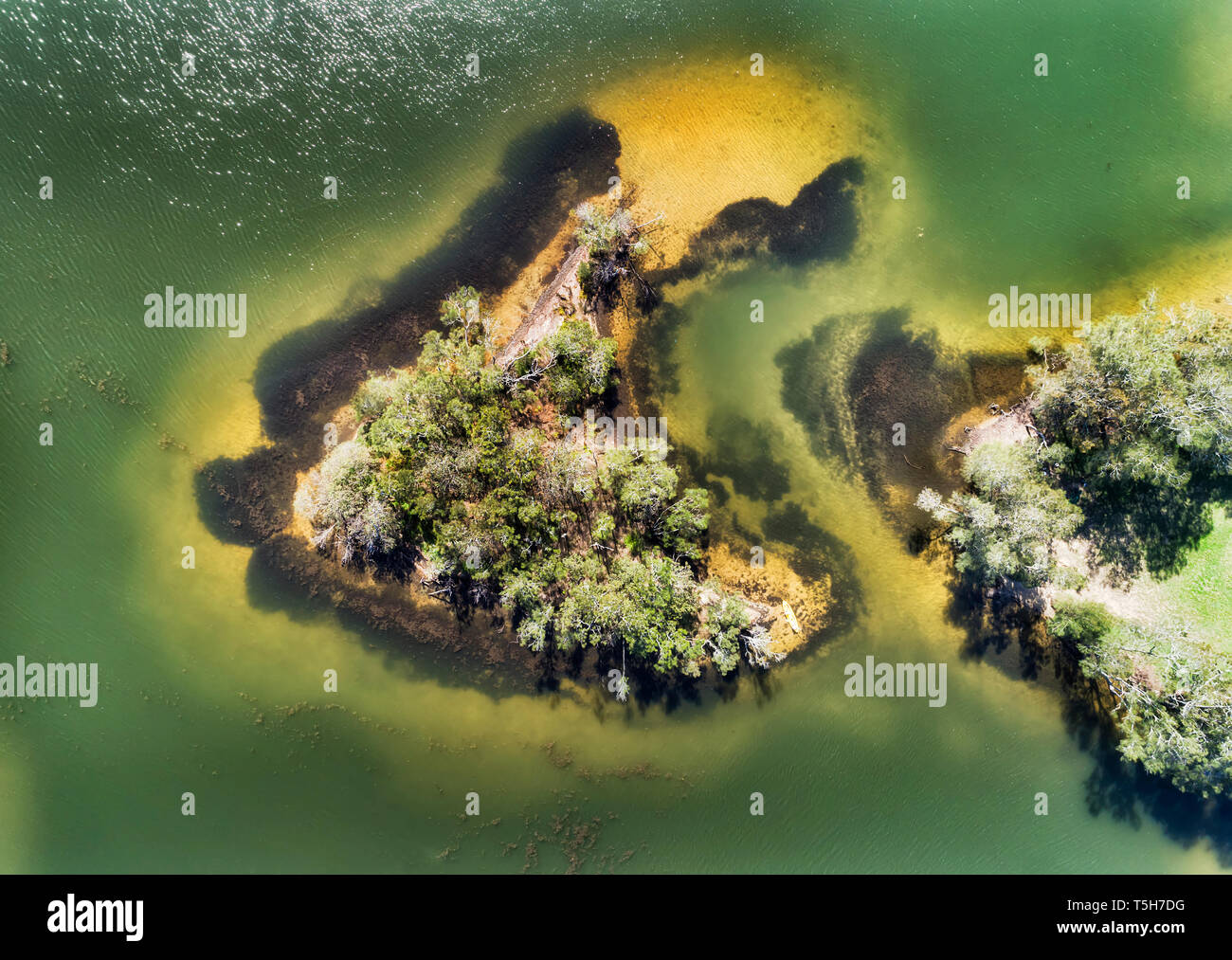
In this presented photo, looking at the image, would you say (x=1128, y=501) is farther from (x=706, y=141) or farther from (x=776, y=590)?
(x=706, y=141)

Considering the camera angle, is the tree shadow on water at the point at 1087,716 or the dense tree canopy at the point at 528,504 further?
the tree shadow on water at the point at 1087,716

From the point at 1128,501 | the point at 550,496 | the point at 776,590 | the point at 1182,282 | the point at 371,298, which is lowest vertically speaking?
the point at 776,590

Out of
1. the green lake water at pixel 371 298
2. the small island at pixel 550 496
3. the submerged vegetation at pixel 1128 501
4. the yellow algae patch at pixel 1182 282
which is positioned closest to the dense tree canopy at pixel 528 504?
the small island at pixel 550 496

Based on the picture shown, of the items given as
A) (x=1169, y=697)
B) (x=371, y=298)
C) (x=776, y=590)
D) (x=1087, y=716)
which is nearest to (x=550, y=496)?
(x=776, y=590)

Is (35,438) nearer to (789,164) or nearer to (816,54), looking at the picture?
(789,164)

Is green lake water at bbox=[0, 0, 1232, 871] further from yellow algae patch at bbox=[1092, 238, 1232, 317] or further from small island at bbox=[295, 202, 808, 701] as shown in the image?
small island at bbox=[295, 202, 808, 701]

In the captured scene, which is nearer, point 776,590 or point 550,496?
point 550,496

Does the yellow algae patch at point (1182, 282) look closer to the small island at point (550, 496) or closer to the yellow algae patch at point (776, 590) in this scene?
the yellow algae patch at point (776, 590)

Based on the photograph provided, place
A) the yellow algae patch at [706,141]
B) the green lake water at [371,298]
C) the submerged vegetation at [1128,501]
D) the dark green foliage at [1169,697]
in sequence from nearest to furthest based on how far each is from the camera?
the submerged vegetation at [1128,501]
the dark green foliage at [1169,697]
the green lake water at [371,298]
the yellow algae patch at [706,141]
